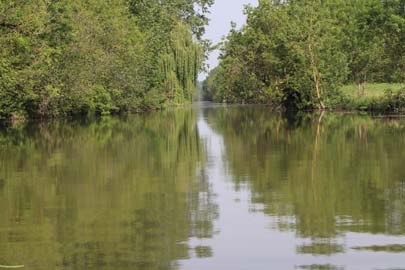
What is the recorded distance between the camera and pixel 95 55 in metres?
58.5

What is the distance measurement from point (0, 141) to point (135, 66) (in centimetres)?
3527

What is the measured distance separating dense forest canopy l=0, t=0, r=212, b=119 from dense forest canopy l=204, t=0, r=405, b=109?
5.69 m

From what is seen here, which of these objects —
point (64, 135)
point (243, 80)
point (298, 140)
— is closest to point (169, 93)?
point (243, 80)

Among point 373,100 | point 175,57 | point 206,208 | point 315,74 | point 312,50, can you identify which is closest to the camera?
point 206,208

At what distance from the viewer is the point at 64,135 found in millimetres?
36156

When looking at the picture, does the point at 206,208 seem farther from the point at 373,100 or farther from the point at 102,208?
the point at 373,100

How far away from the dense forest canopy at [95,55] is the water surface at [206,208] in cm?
1708

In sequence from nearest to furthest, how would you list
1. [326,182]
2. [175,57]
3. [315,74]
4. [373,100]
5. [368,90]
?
[326,182]
[373,100]
[315,74]
[368,90]
[175,57]

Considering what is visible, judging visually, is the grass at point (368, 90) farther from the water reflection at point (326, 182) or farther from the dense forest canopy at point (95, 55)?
the water reflection at point (326, 182)

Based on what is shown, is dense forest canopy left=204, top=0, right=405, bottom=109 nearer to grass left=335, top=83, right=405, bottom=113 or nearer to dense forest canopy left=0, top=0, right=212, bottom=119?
grass left=335, top=83, right=405, bottom=113

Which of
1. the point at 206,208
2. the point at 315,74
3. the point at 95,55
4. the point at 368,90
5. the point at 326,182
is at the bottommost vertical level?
the point at 206,208

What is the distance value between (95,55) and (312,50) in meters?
16.7

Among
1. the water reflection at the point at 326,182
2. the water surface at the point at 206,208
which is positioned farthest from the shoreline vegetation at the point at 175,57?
the water surface at the point at 206,208

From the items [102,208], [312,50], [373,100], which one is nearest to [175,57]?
[312,50]
